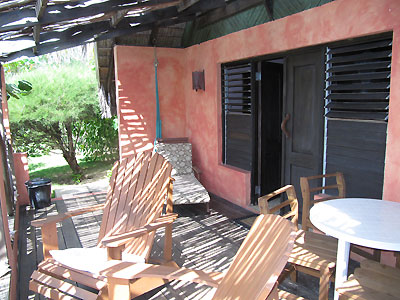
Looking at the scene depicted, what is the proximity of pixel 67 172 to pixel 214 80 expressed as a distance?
5.08m

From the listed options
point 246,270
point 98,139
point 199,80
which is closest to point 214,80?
point 199,80

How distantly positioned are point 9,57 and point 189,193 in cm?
292

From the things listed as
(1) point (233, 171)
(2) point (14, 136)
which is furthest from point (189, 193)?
(2) point (14, 136)

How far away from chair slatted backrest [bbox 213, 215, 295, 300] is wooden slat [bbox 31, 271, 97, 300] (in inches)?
37.2

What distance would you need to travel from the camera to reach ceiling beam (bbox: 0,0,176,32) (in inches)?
103

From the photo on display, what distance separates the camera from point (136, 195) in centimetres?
306

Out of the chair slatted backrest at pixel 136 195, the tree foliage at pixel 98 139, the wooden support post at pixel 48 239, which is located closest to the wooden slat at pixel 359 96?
the chair slatted backrest at pixel 136 195

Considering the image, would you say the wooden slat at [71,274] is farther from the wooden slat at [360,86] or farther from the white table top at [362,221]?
the wooden slat at [360,86]

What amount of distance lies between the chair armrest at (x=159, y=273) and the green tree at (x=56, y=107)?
18.8 ft

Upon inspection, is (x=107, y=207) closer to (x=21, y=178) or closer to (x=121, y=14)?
(x=121, y=14)

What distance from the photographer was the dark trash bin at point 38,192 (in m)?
4.54

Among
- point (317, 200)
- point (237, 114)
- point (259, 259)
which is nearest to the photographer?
point (259, 259)

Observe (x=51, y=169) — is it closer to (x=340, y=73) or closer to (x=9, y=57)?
(x=9, y=57)

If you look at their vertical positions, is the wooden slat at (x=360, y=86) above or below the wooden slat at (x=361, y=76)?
below
